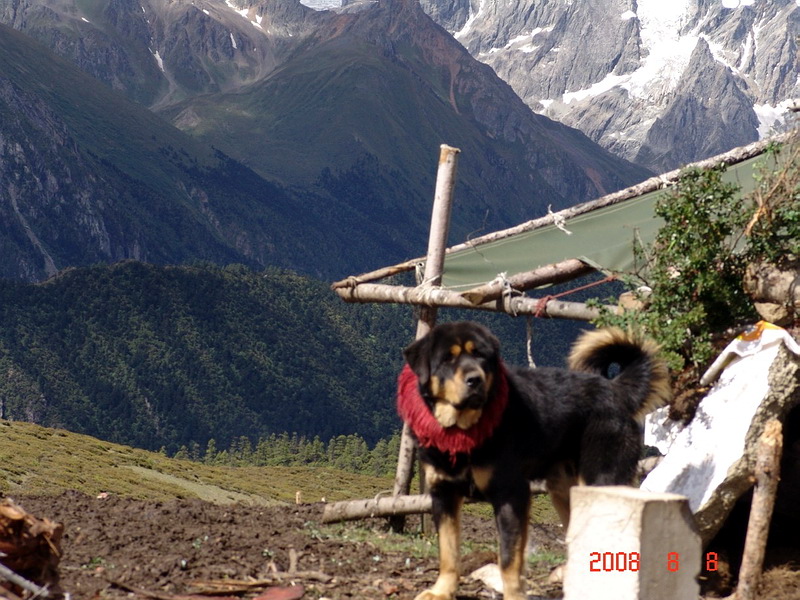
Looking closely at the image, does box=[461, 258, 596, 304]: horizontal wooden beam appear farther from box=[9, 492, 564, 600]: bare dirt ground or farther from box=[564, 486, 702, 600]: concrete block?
box=[564, 486, 702, 600]: concrete block

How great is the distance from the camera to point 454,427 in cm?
638

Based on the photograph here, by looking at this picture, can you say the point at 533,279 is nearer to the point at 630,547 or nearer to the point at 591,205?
the point at 591,205

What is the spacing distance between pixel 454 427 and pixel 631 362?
1541mm

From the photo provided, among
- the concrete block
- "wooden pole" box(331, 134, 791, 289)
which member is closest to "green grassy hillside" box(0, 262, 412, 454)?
"wooden pole" box(331, 134, 791, 289)

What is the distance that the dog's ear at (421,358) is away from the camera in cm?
643

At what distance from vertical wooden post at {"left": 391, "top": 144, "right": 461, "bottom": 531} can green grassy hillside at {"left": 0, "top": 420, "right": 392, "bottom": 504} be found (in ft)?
22.0

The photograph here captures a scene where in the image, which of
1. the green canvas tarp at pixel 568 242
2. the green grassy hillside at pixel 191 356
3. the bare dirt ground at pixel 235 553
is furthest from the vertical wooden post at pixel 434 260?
the green grassy hillside at pixel 191 356

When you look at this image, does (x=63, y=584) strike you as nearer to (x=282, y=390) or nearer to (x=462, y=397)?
(x=462, y=397)

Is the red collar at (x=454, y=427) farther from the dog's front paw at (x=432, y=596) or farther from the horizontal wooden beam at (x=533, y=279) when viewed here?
the horizontal wooden beam at (x=533, y=279)

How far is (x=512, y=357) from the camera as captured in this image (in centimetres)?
12000

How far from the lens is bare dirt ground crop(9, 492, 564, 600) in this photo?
6.77 meters

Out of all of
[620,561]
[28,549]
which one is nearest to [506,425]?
[620,561]

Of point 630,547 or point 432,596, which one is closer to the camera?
point 630,547

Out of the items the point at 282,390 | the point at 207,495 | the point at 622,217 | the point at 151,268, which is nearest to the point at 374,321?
the point at 282,390
